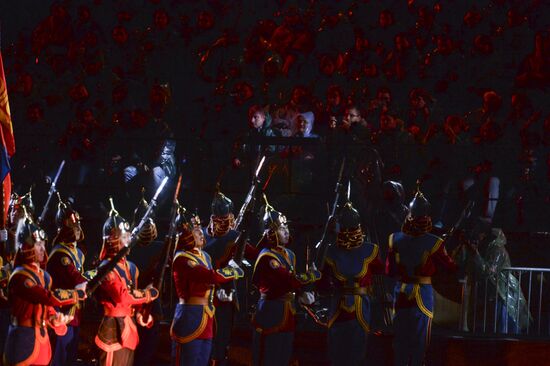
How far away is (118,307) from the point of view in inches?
392

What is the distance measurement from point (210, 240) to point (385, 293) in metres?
2.27

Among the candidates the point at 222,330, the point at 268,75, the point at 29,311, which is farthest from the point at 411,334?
the point at 268,75

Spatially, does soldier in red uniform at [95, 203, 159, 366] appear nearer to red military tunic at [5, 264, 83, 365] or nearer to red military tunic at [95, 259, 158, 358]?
red military tunic at [95, 259, 158, 358]

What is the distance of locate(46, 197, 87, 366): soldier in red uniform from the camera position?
10.4 meters

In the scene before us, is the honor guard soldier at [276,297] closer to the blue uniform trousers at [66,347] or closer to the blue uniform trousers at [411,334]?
the blue uniform trousers at [411,334]

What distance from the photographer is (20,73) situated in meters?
16.0

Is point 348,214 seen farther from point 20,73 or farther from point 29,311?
point 20,73

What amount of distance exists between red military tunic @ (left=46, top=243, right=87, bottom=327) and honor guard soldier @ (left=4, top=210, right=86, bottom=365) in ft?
3.05

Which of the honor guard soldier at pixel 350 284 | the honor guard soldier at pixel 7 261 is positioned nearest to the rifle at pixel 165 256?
the honor guard soldier at pixel 7 261

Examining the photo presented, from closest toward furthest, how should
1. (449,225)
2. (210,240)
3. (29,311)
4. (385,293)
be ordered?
(29,311) → (210,240) → (385,293) → (449,225)

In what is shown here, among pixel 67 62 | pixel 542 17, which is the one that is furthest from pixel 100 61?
pixel 542 17

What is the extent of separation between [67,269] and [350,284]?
2.55 meters

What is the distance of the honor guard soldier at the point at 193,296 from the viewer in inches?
406

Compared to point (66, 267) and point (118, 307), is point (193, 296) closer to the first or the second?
point (118, 307)
